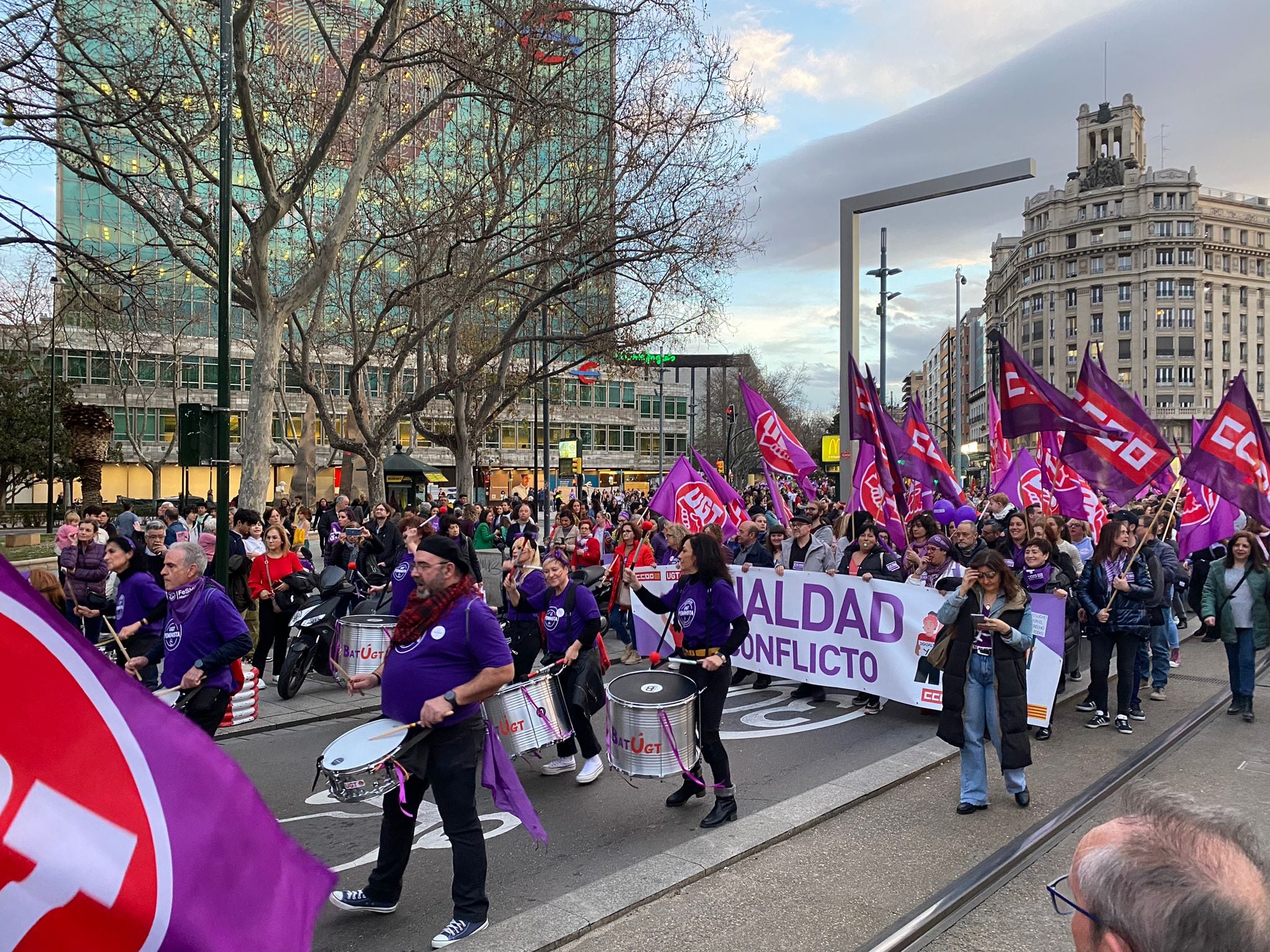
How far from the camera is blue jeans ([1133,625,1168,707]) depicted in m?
8.79

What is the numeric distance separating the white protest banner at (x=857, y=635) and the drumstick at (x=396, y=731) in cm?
352

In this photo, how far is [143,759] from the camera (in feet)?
5.44

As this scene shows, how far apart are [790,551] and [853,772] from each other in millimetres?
4587

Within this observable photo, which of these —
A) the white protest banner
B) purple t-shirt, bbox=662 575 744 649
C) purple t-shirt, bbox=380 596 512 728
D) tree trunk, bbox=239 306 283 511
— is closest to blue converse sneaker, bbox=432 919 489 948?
purple t-shirt, bbox=380 596 512 728

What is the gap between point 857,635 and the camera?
8.84 metres

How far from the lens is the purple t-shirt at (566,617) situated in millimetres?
6645

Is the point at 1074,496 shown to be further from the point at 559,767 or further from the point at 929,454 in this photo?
the point at 559,767

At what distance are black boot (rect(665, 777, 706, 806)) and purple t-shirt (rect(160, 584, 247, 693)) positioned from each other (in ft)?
9.27

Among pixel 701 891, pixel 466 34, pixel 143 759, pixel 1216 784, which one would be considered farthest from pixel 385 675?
pixel 466 34

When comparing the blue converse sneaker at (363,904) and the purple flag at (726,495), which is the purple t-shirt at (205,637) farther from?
the purple flag at (726,495)

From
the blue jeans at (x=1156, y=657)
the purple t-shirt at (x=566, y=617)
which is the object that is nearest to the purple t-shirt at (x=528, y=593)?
the purple t-shirt at (x=566, y=617)

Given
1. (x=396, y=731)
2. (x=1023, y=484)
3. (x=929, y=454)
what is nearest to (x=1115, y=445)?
(x=929, y=454)

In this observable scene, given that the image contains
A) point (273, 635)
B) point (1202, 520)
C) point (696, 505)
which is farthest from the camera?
point (696, 505)

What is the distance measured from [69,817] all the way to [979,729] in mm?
5554
